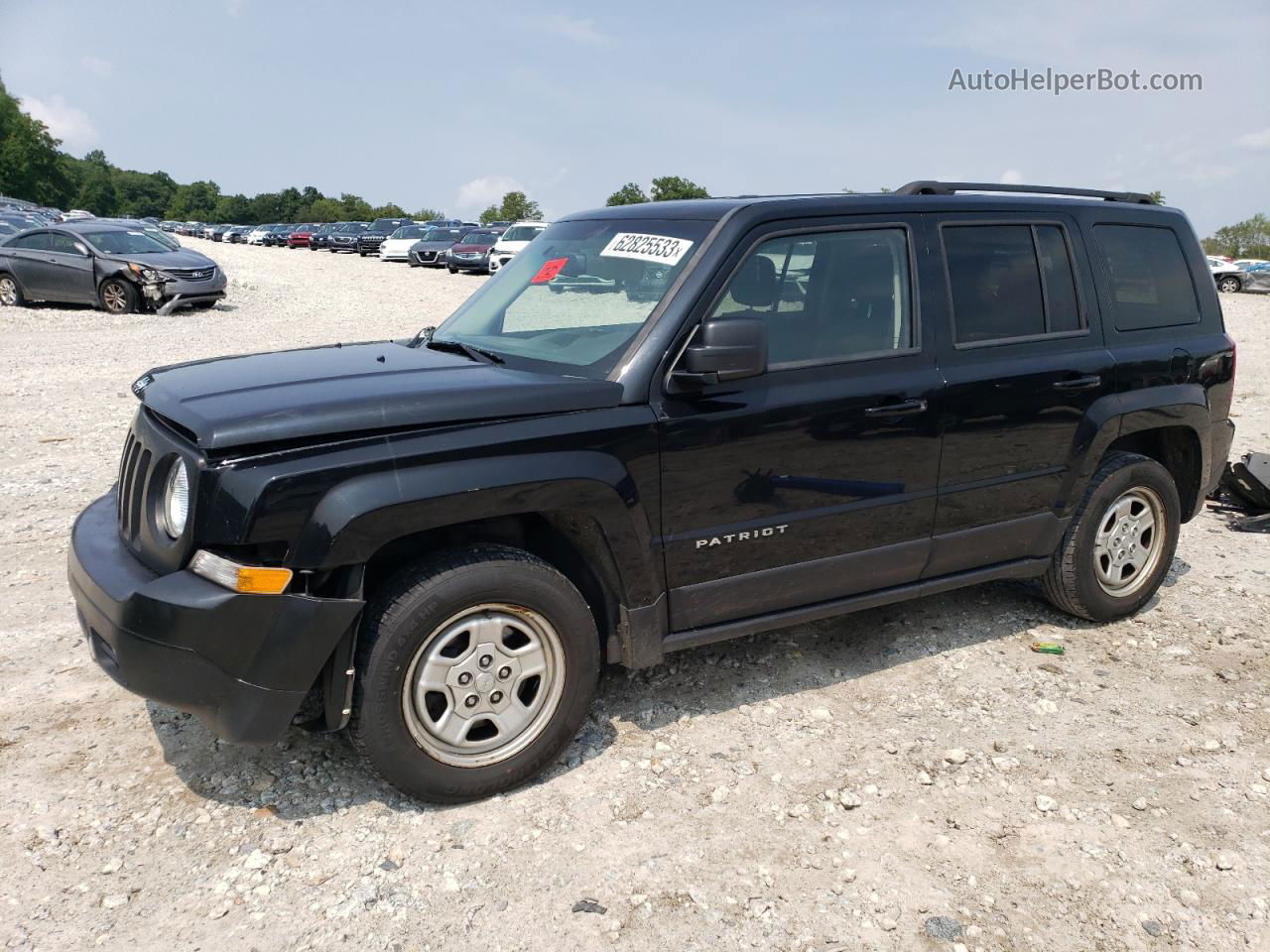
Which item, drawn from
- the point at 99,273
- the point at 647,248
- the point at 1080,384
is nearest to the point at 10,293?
the point at 99,273

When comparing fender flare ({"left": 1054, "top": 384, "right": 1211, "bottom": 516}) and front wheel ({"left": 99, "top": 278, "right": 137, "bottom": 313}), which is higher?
fender flare ({"left": 1054, "top": 384, "right": 1211, "bottom": 516})

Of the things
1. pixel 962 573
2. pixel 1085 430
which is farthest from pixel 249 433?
pixel 1085 430

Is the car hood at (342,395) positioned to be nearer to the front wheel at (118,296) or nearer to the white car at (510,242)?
the front wheel at (118,296)

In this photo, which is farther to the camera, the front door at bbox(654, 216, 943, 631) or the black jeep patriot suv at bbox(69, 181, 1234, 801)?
the front door at bbox(654, 216, 943, 631)

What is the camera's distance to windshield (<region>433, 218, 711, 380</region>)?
371 cm

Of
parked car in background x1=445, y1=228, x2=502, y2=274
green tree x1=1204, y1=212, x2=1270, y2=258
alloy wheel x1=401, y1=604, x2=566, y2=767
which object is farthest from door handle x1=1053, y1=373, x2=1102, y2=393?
green tree x1=1204, y1=212, x2=1270, y2=258

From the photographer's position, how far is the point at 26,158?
91500 mm

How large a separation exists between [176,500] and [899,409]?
2.56 m

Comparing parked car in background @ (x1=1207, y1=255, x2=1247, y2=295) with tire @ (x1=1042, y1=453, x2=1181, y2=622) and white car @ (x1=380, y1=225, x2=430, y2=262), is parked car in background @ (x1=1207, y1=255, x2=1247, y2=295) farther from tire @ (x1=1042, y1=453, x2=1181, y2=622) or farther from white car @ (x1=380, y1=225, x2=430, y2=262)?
tire @ (x1=1042, y1=453, x2=1181, y2=622)

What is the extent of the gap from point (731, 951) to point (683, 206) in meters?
2.65

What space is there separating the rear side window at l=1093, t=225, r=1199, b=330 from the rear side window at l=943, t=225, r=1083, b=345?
1.01 feet

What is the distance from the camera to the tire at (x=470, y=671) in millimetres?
3119

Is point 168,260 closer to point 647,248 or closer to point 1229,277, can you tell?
point 647,248

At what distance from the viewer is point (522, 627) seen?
334 cm
